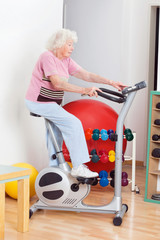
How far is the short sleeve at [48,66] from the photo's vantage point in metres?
2.91

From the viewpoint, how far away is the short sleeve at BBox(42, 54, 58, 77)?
2913 mm

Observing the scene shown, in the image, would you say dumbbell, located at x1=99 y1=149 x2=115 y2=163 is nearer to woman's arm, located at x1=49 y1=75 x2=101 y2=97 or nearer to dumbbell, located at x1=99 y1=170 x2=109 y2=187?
dumbbell, located at x1=99 y1=170 x2=109 y2=187

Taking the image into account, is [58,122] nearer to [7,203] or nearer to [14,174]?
[14,174]

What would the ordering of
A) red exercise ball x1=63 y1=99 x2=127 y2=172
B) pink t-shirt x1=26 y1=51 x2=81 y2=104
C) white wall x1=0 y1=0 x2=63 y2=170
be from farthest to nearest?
red exercise ball x1=63 y1=99 x2=127 y2=172 → white wall x1=0 y1=0 x2=63 y2=170 → pink t-shirt x1=26 y1=51 x2=81 y2=104

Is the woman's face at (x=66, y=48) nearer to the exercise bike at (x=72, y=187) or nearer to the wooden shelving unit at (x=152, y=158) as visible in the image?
the exercise bike at (x=72, y=187)

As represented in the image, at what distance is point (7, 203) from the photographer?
3.33m

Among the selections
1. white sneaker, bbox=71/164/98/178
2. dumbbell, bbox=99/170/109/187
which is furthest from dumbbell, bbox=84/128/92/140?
white sneaker, bbox=71/164/98/178

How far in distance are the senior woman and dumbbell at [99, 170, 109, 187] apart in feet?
2.22

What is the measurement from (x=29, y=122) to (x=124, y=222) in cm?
146

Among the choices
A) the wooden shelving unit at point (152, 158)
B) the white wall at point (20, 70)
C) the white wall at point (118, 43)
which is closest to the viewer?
the white wall at point (20, 70)

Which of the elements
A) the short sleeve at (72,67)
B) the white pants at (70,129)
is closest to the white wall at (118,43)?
the short sleeve at (72,67)

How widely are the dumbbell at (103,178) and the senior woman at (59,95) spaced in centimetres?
68

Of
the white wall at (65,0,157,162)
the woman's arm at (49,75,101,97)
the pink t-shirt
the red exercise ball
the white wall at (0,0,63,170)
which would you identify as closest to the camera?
the woman's arm at (49,75,101,97)

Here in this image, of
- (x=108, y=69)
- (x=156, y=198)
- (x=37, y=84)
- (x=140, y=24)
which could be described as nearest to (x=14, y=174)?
(x=37, y=84)
